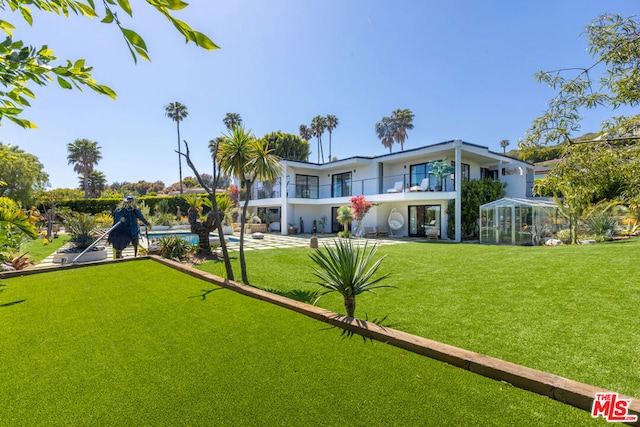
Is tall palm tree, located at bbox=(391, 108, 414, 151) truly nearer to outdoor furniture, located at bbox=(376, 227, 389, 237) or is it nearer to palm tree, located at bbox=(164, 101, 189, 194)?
outdoor furniture, located at bbox=(376, 227, 389, 237)

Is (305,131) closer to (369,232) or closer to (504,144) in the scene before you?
(369,232)

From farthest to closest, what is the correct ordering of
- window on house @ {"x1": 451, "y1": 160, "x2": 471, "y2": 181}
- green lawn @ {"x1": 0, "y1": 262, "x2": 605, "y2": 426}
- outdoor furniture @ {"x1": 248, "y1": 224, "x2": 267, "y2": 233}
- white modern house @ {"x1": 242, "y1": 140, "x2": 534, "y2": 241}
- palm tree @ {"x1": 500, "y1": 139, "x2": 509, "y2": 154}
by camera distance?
palm tree @ {"x1": 500, "y1": 139, "x2": 509, "y2": 154}, outdoor furniture @ {"x1": 248, "y1": 224, "x2": 267, "y2": 233}, window on house @ {"x1": 451, "y1": 160, "x2": 471, "y2": 181}, white modern house @ {"x1": 242, "y1": 140, "x2": 534, "y2": 241}, green lawn @ {"x1": 0, "y1": 262, "x2": 605, "y2": 426}

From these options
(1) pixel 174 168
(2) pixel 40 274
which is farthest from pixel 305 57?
(1) pixel 174 168

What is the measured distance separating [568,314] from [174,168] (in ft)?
183

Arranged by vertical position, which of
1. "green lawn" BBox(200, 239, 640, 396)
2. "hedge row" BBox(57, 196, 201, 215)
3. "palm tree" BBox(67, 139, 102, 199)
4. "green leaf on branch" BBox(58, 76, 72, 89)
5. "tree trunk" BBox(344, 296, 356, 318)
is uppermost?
"palm tree" BBox(67, 139, 102, 199)

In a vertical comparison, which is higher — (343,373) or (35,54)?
(35,54)

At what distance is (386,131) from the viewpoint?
47719mm

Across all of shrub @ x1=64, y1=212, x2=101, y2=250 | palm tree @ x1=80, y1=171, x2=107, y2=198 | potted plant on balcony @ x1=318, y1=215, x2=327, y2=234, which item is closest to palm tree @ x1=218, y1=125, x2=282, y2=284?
shrub @ x1=64, y1=212, x2=101, y2=250

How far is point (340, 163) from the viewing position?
22766mm

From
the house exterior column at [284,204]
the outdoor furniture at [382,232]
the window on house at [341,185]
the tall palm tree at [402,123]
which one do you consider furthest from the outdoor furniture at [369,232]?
the tall palm tree at [402,123]

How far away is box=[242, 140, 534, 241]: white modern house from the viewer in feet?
60.4

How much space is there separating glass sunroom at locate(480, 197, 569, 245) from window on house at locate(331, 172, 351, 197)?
965cm

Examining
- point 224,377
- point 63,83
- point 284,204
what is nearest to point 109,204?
point 284,204

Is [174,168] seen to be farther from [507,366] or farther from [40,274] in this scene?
[507,366]
